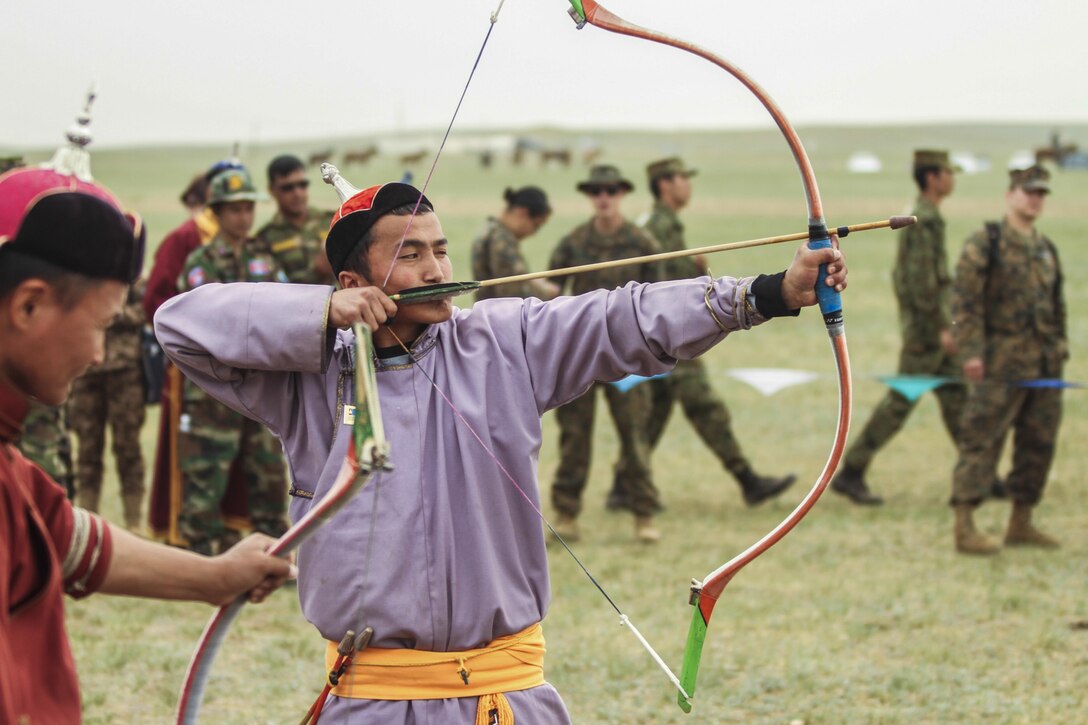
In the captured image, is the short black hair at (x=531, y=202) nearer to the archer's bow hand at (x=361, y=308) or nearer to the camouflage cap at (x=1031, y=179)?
the camouflage cap at (x=1031, y=179)

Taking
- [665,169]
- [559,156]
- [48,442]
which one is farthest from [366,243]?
[559,156]

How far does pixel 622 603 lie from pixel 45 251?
500cm

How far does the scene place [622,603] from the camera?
22.5 ft

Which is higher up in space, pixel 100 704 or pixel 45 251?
pixel 45 251

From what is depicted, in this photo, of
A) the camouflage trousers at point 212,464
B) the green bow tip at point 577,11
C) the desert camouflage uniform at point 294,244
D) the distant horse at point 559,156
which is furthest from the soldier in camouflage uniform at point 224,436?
the distant horse at point 559,156

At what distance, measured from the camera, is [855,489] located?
9172 millimetres

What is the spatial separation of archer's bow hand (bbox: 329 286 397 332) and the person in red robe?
27.6 inches

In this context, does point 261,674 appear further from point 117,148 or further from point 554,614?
point 117,148

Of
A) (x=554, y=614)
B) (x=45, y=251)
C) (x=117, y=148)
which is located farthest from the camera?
(x=117, y=148)

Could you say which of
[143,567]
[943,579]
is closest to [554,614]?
[943,579]

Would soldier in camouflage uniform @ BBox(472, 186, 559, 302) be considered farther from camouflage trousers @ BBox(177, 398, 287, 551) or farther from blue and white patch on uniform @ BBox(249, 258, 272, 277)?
camouflage trousers @ BBox(177, 398, 287, 551)

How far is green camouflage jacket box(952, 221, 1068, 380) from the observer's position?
786 cm

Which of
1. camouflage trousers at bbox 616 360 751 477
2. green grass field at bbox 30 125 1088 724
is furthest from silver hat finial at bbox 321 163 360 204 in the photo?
camouflage trousers at bbox 616 360 751 477

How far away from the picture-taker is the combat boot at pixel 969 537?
768 cm
